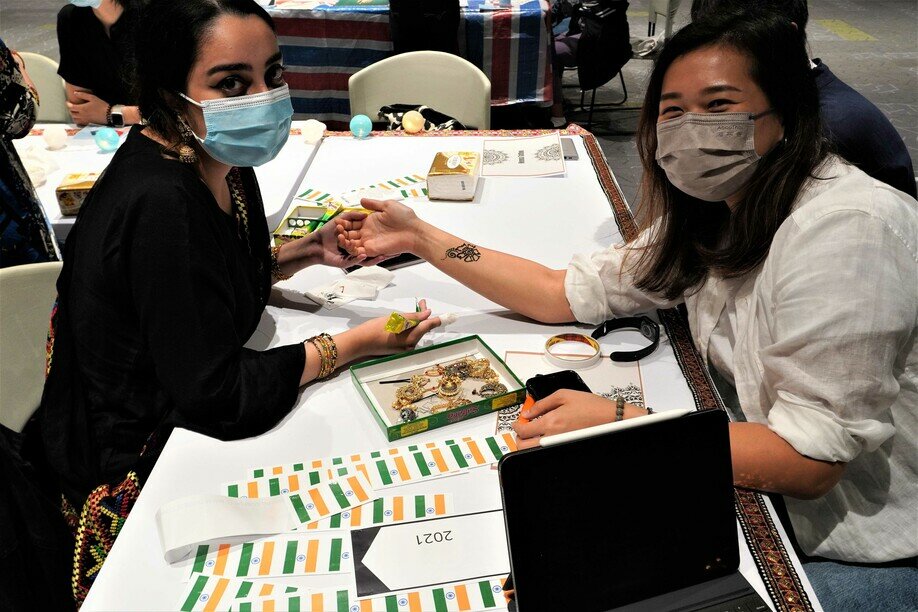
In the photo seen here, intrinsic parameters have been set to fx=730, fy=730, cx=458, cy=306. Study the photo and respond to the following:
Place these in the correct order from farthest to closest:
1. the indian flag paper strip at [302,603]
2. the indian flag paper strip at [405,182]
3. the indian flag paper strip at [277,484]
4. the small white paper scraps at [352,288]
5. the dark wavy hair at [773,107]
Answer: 1. the indian flag paper strip at [405,182]
2. the small white paper scraps at [352,288]
3. the dark wavy hair at [773,107]
4. the indian flag paper strip at [277,484]
5. the indian flag paper strip at [302,603]

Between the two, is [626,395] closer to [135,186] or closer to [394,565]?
[394,565]

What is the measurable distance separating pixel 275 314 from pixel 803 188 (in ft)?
4.20

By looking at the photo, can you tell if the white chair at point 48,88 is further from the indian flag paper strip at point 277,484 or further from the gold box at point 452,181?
the indian flag paper strip at point 277,484

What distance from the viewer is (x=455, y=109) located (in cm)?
353

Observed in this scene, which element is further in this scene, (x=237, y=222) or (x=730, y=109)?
(x=237, y=222)

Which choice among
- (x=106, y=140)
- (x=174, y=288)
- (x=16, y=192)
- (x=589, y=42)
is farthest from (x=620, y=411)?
(x=589, y=42)

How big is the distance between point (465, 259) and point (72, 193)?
4.63ft

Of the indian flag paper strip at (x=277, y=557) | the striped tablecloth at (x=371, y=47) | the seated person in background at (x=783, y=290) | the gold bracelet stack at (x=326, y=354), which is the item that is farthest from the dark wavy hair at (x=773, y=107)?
the striped tablecloth at (x=371, y=47)

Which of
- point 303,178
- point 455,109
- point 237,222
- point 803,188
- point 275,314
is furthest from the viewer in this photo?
point 455,109

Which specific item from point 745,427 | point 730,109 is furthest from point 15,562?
point 730,109

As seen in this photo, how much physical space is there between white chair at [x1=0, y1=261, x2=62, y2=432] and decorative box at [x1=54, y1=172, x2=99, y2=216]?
62 cm

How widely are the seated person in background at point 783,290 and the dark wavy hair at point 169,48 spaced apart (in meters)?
0.92

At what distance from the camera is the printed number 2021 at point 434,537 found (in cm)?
123

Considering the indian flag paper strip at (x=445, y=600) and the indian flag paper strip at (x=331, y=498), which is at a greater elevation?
the indian flag paper strip at (x=445, y=600)
